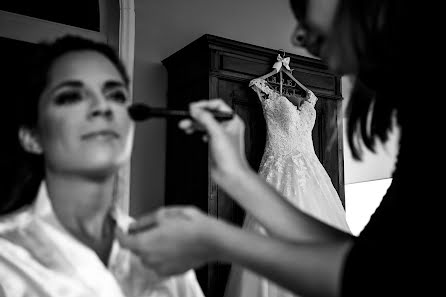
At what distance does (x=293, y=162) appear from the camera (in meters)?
2.79

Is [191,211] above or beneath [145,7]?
beneath

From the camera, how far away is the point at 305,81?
3170 millimetres

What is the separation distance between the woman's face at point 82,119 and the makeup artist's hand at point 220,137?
177 millimetres

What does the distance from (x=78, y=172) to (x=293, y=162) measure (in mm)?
1826

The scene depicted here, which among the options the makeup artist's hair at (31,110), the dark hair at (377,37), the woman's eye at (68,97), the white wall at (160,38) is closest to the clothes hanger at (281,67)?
the white wall at (160,38)

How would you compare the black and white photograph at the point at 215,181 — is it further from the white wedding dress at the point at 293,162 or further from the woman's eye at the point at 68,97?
the white wedding dress at the point at 293,162

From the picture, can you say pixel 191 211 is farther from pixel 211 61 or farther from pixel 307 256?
pixel 211 61

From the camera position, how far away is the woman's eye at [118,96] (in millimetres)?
1165

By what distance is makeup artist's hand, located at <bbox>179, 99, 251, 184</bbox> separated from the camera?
998 mm

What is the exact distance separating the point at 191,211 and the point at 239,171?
21 cm

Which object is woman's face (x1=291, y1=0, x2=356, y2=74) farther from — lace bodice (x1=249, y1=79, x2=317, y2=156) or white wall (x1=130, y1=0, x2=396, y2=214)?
white wall (x1=130, y1=0, x2=396, y2=214)

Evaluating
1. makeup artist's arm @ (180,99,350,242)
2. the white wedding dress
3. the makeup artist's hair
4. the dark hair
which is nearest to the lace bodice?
the white wedding dress

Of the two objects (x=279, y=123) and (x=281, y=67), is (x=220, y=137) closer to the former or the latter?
(x=279, y=123)

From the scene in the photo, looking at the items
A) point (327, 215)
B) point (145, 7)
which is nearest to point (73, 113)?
point (327, 215)
